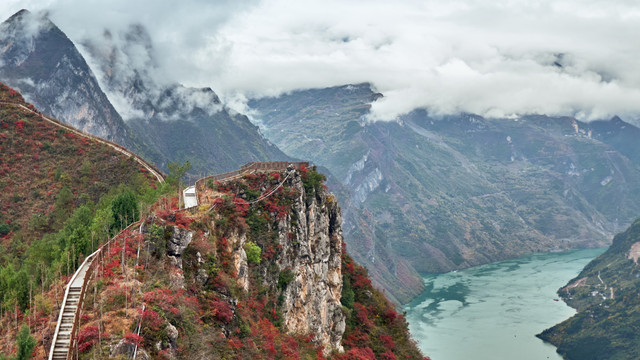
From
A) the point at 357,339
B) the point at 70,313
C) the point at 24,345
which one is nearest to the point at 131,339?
the point at 24,345

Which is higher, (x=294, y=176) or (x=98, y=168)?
(x=98, y=168)

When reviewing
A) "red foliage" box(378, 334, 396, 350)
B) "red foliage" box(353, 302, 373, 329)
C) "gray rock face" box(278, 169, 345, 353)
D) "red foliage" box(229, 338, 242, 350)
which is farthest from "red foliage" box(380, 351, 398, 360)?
"red foliage" box(229, 338, 242, 350)

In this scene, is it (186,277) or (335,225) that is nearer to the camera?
(186,277)

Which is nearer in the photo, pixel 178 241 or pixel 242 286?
pixel 178 241

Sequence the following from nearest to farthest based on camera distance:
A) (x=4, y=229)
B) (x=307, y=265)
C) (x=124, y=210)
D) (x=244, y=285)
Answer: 1. (x=244, y=285)
2. (x=124, y=210)
3. (x=307, y=265)
4. (x=4, y=229)

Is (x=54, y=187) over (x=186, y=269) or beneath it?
over

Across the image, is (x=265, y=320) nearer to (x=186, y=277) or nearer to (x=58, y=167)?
(x=186, y=277)

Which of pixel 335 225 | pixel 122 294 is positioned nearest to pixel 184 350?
pixel 122 294

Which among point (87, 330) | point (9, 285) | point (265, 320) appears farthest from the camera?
point (265, 320)

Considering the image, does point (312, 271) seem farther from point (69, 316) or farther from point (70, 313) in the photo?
point (69, 316)
